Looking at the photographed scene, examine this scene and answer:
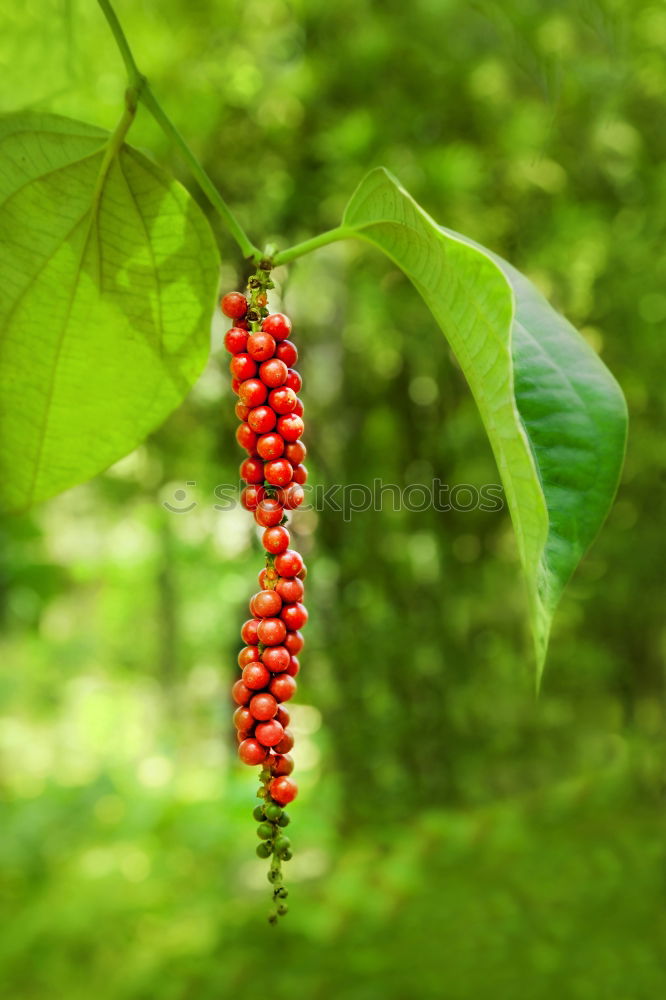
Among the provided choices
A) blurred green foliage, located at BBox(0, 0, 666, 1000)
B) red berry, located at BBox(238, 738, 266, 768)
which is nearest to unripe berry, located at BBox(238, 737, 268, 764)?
red berry, located at BBox(238, 738, 266, 768)

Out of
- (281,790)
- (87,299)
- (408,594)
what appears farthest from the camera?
(408,594)

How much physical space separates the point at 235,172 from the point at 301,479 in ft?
4.09

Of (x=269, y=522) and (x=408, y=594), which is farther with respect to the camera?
(x=408, y=594)

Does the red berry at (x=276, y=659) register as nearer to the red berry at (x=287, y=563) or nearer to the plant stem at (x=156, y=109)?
the red berry at (x=287, y=563)

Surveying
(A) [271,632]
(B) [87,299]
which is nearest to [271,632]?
(A) [271,632]

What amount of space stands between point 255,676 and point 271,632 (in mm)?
16

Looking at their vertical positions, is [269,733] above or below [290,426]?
below

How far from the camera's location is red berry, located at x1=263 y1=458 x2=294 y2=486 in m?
0.31

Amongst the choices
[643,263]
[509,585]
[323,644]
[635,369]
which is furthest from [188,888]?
[643,263]

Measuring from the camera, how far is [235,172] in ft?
4.75

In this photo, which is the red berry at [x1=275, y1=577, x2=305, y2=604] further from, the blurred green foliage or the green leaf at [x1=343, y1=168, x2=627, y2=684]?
the blurred green foliage

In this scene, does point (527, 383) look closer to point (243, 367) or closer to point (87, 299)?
point (243, 367)

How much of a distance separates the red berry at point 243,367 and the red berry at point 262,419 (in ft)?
0.04

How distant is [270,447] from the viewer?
314mm
